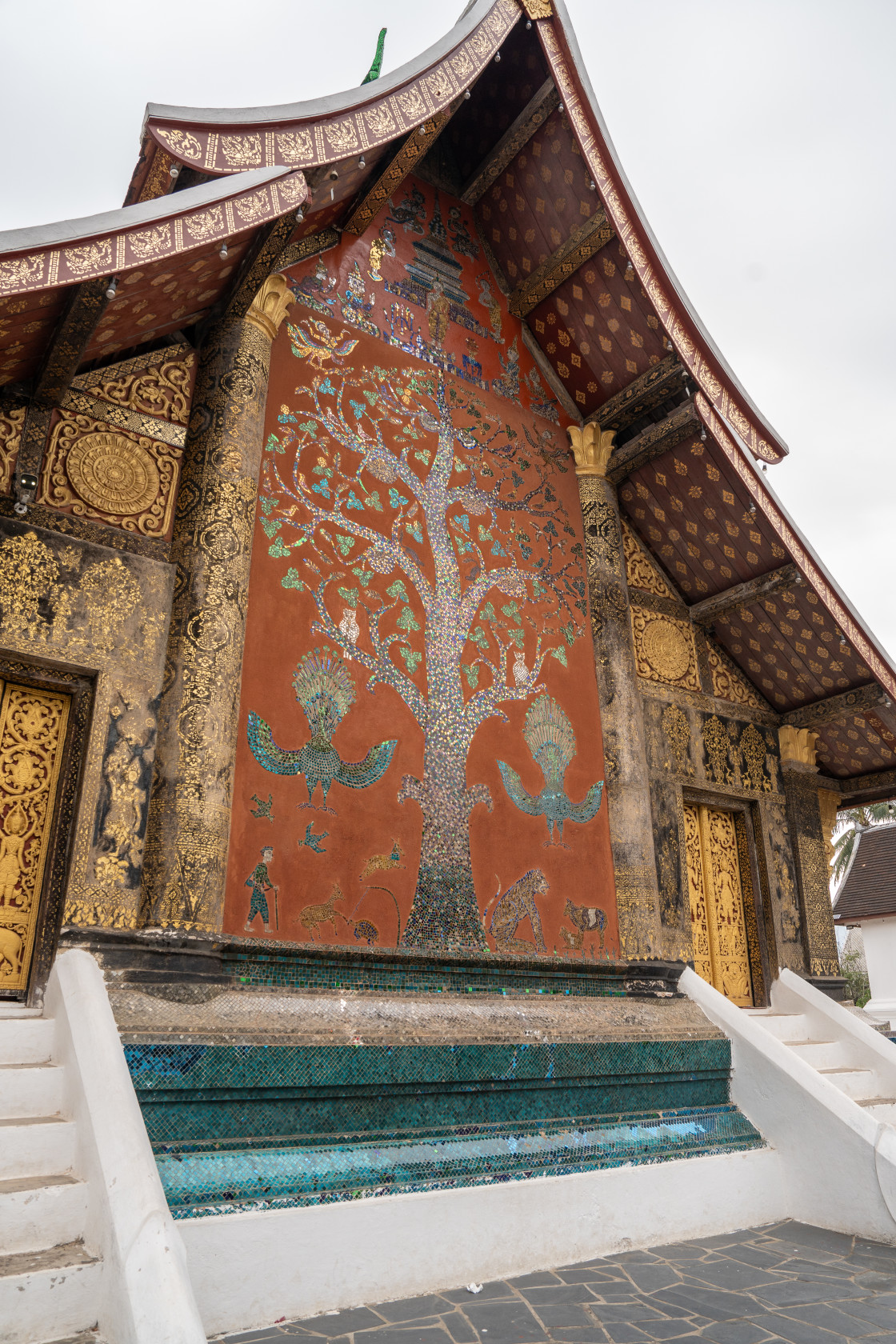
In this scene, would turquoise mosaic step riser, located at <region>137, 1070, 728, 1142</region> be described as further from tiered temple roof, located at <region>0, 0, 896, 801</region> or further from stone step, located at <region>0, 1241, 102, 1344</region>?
tiered temple roof, located at <region>0, 0, 896, 801</region>

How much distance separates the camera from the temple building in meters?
3.29

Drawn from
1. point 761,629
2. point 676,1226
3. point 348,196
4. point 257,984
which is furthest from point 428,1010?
point 348,196

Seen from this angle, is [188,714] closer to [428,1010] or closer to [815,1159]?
[428,1010]

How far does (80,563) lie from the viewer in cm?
423

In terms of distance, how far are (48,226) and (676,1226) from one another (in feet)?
16.0

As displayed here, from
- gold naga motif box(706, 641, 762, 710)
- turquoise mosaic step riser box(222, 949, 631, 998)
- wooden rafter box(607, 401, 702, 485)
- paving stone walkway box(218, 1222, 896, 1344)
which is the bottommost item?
paving stone walkway box(218, 1222, 896, 1344)

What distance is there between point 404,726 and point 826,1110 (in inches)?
112

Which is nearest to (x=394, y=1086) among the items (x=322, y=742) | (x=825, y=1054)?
(x=322, y=742)

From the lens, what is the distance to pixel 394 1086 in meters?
3.65

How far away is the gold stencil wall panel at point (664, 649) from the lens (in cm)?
655

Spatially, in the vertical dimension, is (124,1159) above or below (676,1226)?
above

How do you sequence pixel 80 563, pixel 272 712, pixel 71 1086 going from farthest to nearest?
1. pixel 272 712
2. pixel 80 563
3. pixel 71 1086

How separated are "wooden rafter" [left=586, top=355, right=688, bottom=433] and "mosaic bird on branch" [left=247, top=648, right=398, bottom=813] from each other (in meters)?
3.04

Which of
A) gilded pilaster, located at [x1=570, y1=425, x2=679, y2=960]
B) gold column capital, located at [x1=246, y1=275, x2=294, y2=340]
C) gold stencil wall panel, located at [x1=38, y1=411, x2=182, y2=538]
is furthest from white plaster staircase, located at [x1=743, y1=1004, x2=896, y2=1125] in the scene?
gold column capital, located at [x1=246, y1=275, x2=294, y2=340]
